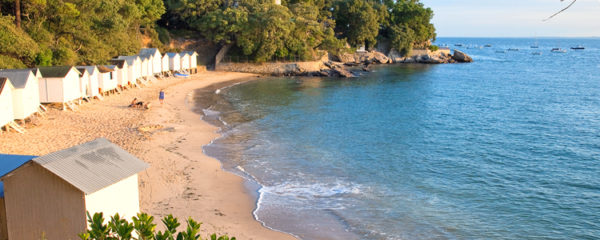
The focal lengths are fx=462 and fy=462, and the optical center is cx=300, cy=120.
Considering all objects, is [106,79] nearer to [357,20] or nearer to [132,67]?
[132,67]

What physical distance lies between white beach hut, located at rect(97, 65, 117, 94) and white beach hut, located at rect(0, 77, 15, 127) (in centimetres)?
1159

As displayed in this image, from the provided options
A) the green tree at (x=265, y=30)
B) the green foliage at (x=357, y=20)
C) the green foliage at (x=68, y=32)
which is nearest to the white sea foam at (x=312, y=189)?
the green foliage at (x=68, y=32)

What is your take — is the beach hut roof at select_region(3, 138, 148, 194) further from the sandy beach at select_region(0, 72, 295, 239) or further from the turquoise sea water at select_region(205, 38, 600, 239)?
the turquoise sea water at select_region(205, 38, 600, 239)

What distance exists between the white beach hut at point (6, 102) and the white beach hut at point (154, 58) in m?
24.3

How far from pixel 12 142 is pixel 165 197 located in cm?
885

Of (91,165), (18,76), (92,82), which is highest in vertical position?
(18,76)

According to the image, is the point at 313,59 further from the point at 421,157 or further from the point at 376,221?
the point at 376,221

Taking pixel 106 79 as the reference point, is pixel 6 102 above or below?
below

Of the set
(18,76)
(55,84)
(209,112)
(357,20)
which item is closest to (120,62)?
(209,112)

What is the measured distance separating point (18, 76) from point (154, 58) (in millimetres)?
23377

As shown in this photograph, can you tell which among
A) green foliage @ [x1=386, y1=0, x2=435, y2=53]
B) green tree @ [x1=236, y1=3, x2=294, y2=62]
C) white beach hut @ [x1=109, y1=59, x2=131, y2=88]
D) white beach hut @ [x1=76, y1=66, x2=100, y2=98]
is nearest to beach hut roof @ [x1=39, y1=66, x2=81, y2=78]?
white beach hut @ [x1=76, y1=66, x2=100, y2=98]

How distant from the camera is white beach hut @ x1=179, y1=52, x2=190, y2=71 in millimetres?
53912

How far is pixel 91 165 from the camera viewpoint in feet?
35.2

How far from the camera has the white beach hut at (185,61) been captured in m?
53.9
